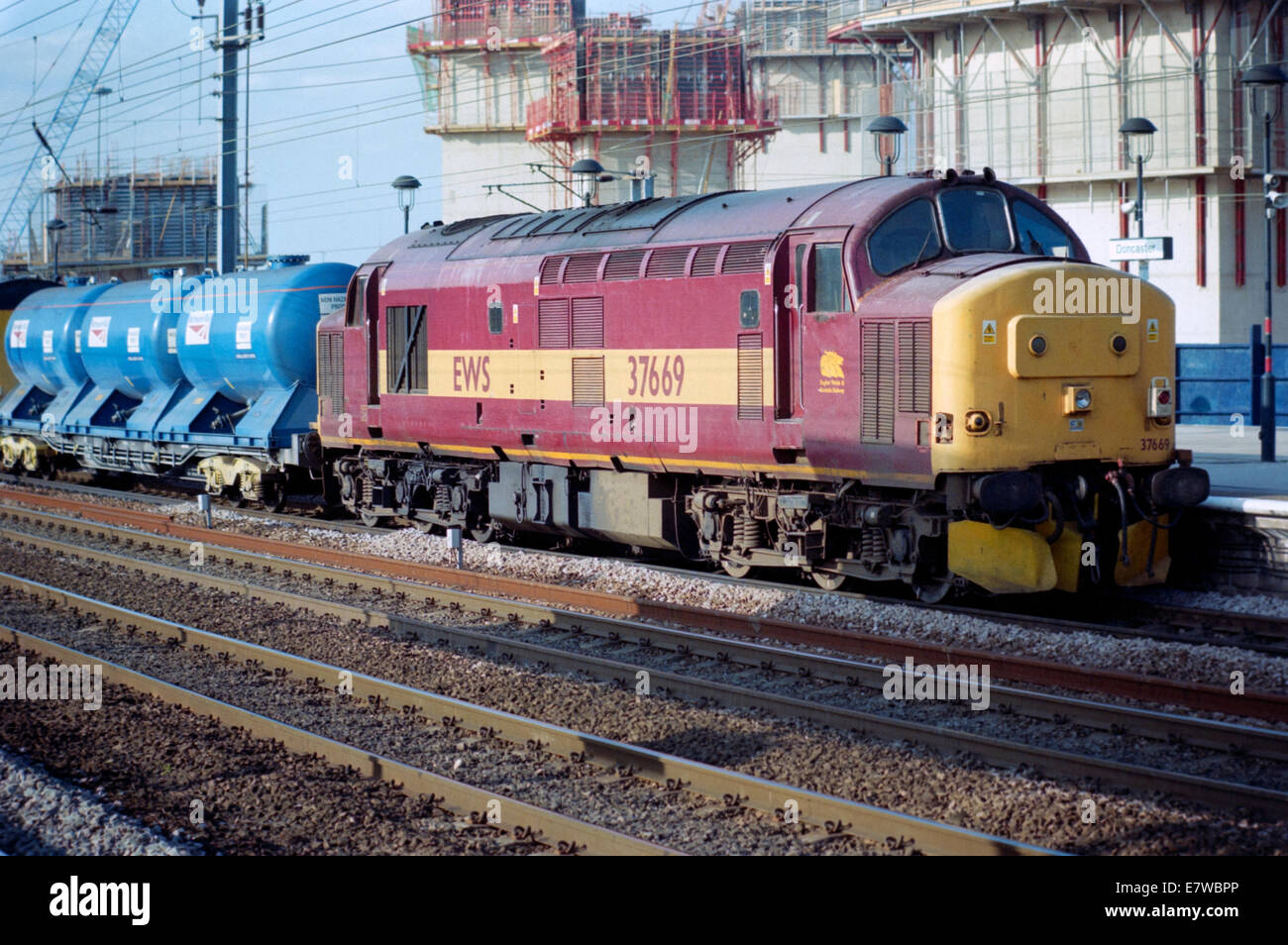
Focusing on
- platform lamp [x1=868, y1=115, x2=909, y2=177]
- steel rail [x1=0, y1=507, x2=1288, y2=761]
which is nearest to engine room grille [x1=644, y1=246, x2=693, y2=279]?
platform lamp [x1=868, y1=115, x2=909, y2=177]

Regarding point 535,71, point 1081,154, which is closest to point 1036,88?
point 1081,154

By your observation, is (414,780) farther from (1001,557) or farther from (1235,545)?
(1235,545)

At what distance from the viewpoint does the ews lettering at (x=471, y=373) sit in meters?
18.0

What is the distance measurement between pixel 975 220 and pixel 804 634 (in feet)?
14.6

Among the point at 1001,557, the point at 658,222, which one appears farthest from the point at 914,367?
the point at 658,222

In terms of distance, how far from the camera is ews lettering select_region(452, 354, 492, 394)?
1797 cm

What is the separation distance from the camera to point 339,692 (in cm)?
1177

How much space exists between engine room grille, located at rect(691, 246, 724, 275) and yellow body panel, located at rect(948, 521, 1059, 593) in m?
3.81

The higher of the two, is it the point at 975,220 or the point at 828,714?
the point at 975,220

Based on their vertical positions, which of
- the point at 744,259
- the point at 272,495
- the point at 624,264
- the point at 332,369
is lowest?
the point at 272,495

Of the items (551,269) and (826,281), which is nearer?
(826,281)

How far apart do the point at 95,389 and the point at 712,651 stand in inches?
880

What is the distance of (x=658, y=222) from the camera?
51.6 feet

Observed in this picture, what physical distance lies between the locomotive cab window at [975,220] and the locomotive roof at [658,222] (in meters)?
0.40
